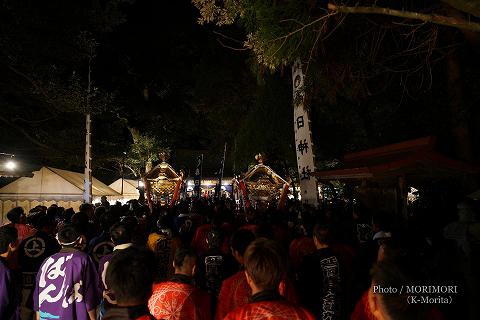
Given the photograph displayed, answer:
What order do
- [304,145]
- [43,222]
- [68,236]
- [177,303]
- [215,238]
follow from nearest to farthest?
1. [177,303]
2. [68,236]
3. [215,238]
4. [43,222]
5. [304,145]

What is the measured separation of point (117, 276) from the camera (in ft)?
8.14

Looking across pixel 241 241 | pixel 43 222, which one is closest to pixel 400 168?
pixel 241 241

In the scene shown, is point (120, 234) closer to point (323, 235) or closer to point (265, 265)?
point (323, 235)

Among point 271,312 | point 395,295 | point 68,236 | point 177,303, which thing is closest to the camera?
point 395,295

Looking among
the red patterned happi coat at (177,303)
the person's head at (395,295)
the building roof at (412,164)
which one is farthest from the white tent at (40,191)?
the person's head at (395,295)

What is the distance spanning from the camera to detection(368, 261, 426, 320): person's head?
2146 millimetres

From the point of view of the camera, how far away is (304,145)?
34.5ft

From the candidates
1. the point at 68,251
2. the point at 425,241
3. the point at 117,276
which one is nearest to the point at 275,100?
the point at 425,241

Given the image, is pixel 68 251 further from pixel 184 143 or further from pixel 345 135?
pixel 184 143

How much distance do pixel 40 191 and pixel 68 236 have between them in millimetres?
11017

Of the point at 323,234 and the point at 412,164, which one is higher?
the point at 412,164

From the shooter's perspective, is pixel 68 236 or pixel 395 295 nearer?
pixel 395 295

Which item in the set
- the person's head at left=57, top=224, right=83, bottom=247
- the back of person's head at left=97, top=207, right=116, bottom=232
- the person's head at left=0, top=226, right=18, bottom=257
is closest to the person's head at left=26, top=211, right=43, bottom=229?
the back of person's head at left=97, top=207, right=116, bottom=232

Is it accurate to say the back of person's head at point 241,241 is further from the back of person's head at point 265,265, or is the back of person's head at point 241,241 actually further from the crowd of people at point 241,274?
the back of person's head at point 265,265
